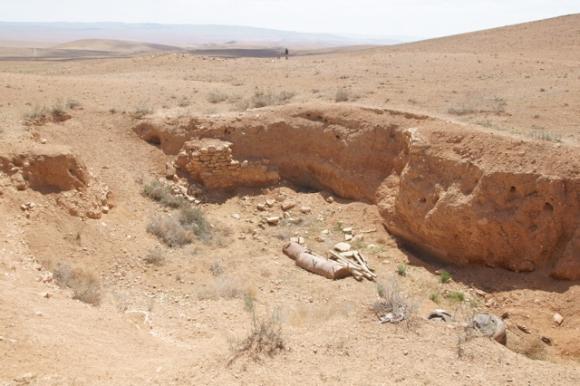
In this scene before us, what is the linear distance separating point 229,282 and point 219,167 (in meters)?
4.53

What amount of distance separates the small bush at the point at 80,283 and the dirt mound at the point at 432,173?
540 cm

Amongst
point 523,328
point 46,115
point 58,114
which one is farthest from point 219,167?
point 523,328

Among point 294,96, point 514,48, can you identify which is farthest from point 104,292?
point 514,48

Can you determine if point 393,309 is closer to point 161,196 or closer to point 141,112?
point 161,196

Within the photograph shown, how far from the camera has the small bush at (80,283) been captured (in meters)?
7.27

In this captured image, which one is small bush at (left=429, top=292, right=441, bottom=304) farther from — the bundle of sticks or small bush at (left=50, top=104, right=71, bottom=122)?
small bush at (left=50, top=104, right=71, bottom=122)

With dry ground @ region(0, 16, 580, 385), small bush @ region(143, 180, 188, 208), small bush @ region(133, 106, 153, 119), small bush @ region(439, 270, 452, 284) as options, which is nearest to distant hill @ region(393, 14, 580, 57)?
Result: dry ground @ region(0, 16, 580, 385)

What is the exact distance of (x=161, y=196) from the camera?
11.9m

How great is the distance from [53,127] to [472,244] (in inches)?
385

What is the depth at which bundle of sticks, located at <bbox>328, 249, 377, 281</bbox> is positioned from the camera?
9.94 m

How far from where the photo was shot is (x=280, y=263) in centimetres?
1040

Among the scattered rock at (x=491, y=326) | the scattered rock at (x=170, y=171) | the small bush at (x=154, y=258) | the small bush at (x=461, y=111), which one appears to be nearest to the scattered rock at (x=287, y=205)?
the scattered rock at (x=170, y=171)

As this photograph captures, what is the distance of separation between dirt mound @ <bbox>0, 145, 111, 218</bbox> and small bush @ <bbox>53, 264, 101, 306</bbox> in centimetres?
197

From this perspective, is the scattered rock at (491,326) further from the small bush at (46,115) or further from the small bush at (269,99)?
the small bush at (46,115)
